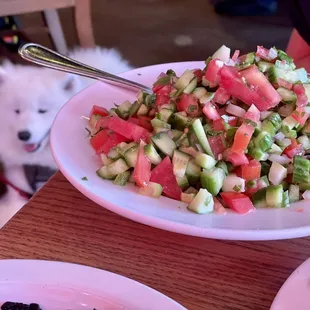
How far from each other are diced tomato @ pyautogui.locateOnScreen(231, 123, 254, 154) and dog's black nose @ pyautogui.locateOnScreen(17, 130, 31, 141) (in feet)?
2.82

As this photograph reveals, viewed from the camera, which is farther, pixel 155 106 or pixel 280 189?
pixel 155 106

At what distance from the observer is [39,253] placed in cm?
66

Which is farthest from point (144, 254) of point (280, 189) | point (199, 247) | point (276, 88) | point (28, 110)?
point (28, 110)

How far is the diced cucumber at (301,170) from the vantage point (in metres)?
0.69

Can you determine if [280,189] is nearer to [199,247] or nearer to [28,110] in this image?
[199,247]

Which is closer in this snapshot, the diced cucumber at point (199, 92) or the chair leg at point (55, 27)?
the diced cucumber at point (199, 92)

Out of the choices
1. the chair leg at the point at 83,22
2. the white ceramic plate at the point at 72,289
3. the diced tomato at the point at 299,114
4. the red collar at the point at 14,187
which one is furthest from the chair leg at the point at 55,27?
the white ceramic plate at the point at 72,289

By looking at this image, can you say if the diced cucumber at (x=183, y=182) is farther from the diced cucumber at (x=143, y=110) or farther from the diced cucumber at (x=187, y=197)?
the diced cucumber at (x=143, y=110)

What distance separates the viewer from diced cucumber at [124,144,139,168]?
713 mm

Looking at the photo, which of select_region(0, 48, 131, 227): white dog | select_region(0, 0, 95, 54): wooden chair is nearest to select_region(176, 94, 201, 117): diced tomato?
select_region(0, 48, 131, 227): white dog

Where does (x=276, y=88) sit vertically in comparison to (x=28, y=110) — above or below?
above

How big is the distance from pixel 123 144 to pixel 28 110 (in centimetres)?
77

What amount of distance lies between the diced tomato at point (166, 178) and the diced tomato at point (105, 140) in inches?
3.6

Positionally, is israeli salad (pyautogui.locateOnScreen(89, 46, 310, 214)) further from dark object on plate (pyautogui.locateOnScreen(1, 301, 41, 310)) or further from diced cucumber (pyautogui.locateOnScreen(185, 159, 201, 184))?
dark object on plate (pyautogui.locateOnScreen(1, 301, 41, 310))
